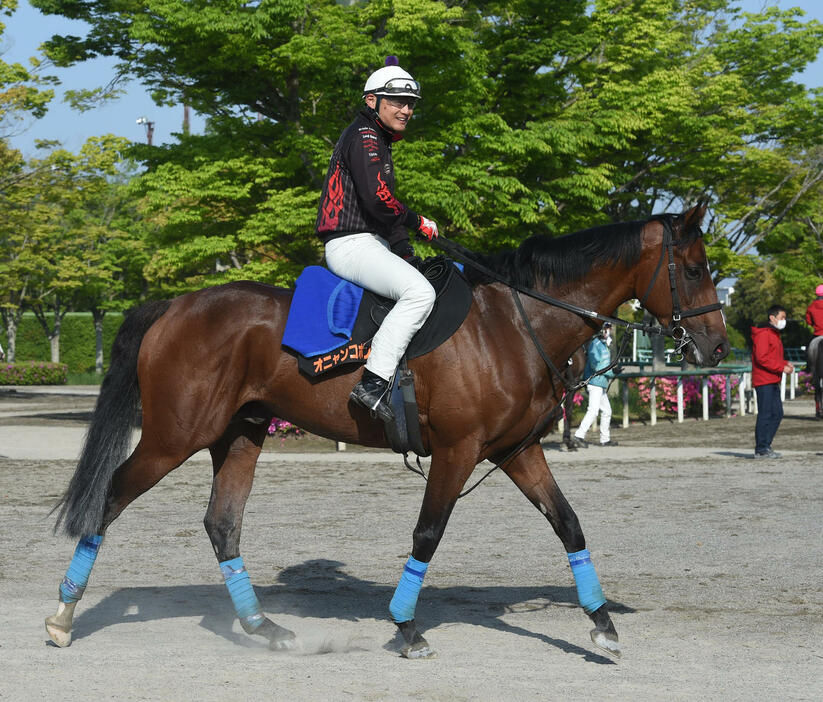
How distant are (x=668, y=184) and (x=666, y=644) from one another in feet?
78.5

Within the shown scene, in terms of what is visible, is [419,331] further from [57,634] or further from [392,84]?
[57,634]

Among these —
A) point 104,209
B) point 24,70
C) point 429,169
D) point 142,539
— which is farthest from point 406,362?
point 104,209

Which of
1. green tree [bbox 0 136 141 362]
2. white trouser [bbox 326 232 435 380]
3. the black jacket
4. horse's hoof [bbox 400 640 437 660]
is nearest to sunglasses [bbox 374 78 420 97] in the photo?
the black jacket

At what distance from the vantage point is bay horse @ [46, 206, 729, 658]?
5.22 metres

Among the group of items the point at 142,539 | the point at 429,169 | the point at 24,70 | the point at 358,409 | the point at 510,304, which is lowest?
the point at 142,539

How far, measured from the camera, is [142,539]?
851cm

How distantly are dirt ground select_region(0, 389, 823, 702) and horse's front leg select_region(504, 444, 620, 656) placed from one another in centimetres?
25

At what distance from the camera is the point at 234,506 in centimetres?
591

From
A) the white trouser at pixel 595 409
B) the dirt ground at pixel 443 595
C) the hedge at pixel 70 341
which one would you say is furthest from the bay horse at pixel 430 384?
the hedge at pixel 70 341

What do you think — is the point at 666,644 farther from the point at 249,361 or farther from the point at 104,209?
the point at 104,209

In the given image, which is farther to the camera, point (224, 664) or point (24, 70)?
point (24, 70)

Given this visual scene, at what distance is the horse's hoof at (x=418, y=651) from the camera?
5008 mm

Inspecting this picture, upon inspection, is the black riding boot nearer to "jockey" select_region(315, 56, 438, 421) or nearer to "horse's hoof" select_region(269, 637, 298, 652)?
"jockey" select_region(315, 56, 438, 421)

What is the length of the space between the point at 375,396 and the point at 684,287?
175 cm
